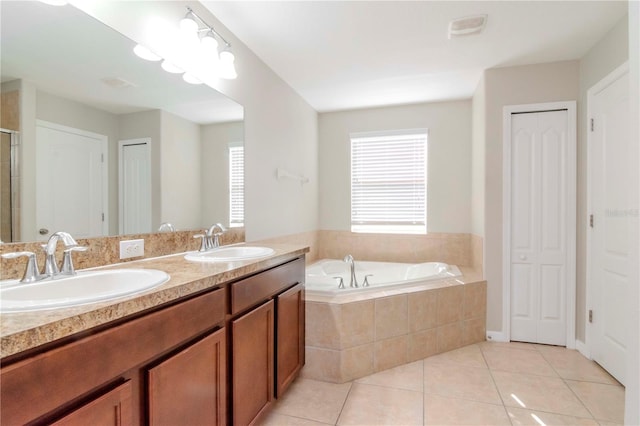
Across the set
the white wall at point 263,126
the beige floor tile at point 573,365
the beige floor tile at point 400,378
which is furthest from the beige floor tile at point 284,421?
the beige floor tile at point 573,365

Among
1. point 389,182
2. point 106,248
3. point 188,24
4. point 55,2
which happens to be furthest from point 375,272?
point 55,2

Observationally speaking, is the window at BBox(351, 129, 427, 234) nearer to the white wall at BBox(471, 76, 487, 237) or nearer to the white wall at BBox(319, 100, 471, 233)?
the white wall at BBox(319, 100, 471, 233)

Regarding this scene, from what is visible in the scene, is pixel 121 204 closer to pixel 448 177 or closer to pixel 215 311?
pixel 215 311

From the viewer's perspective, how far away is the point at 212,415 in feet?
3.97

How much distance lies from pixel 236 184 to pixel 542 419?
7.66 ft

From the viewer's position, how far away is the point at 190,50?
1.82m

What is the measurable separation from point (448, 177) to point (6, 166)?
3660 millimetres

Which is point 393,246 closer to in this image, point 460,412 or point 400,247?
point 400,247

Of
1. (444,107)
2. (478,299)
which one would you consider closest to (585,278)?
(478,299)

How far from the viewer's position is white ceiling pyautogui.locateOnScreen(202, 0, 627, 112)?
193cm

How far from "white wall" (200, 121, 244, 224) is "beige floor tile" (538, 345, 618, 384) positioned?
8.68ft

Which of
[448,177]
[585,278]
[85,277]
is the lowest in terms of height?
[585,278]

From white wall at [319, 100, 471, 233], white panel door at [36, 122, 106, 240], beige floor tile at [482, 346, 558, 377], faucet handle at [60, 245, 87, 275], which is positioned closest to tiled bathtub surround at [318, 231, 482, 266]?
white wall at [319, 100, 471, 233]

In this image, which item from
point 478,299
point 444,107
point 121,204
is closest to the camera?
point 121,204
